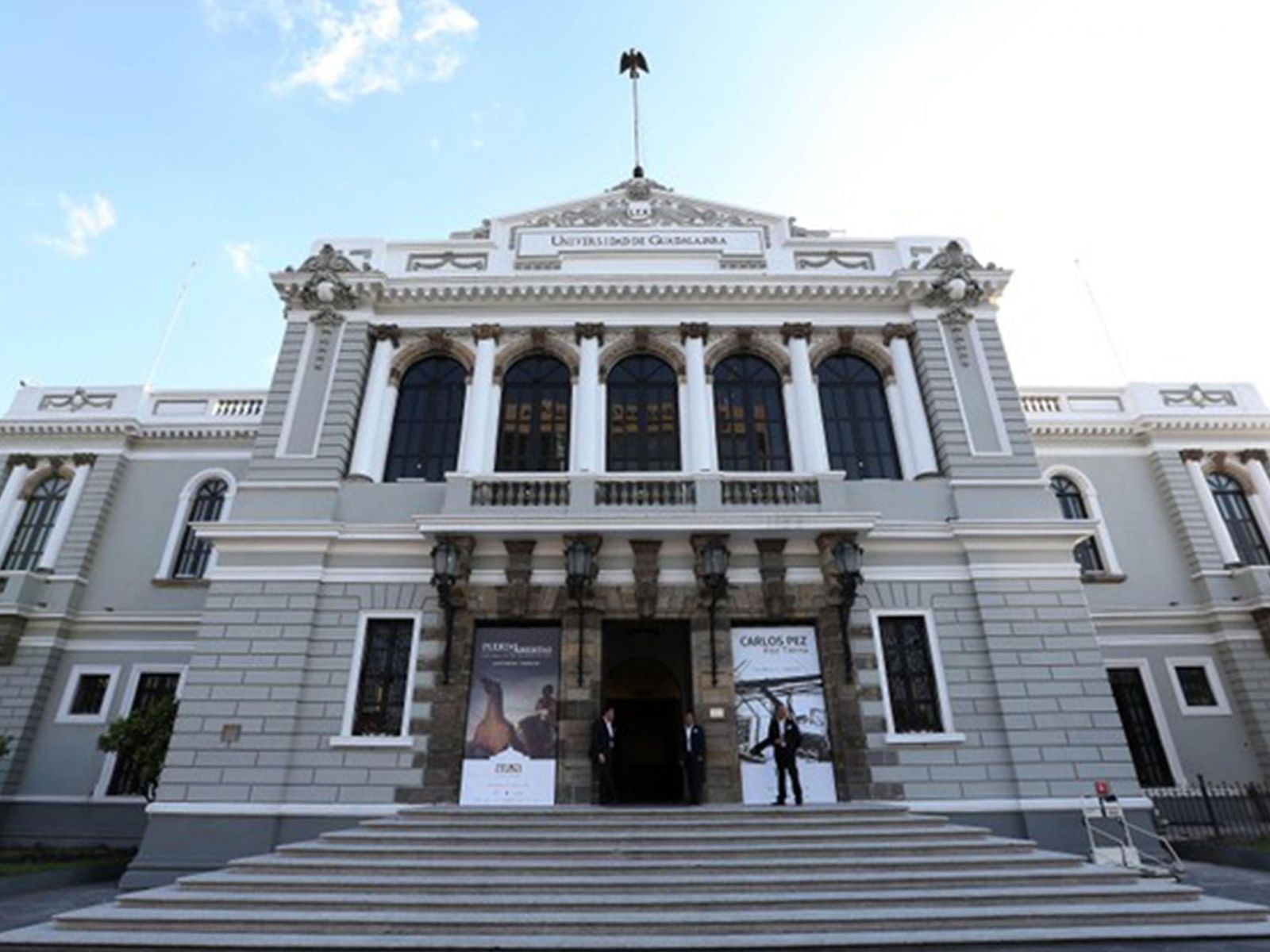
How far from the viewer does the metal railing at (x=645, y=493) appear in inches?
622

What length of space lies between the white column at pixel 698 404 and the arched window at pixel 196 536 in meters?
16.2

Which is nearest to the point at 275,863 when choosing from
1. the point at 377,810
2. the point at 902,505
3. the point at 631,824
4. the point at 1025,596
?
the point at 377,810

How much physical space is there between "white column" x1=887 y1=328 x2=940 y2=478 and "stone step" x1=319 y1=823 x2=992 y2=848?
26.9 ft

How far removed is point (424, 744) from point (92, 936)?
20.6 ft

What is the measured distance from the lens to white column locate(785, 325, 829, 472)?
16.7 m

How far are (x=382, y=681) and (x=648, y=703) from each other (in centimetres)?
773

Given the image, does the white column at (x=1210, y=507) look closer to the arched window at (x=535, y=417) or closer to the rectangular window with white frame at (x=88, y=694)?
the arched window at (x=535, y=417)

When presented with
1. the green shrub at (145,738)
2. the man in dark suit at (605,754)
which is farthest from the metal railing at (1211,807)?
the green shrub at (145,738)

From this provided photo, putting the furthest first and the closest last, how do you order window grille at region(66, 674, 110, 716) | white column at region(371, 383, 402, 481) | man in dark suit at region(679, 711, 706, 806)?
window grille at region(66, 674, 110, 716) < white column at region(371, 383, 402, 481) < man in dark suit at region(679, 711, 706, 806)

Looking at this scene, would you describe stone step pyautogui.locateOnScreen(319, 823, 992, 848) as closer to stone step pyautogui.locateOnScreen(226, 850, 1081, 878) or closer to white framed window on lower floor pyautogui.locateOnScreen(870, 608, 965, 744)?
stone step pyautogui.locateOnScreen(226, 850, 1081, 878)

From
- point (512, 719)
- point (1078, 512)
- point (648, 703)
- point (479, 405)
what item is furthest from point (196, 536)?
point (1078, 512)

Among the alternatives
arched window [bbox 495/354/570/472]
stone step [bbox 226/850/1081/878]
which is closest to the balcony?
arched window [bbox 495/354/570/472]

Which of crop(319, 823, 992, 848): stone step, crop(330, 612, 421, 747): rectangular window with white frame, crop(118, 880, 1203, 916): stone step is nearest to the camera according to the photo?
crop(118, 880, 1203, 916): stone step

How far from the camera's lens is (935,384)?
1738 centimetres
